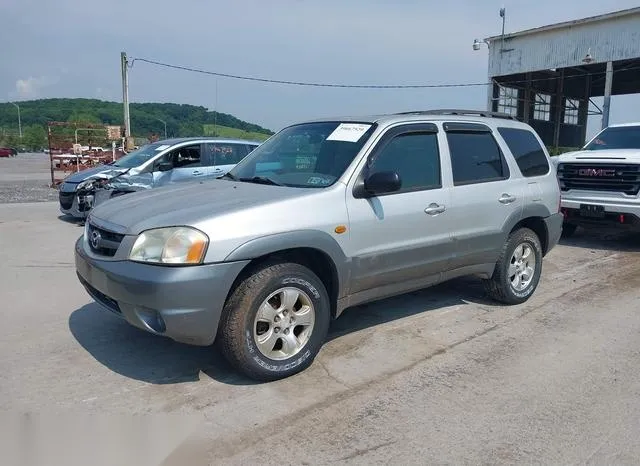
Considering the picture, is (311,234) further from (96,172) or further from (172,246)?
(96,172)

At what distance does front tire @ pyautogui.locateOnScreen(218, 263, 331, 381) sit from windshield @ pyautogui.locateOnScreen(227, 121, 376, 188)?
81cm

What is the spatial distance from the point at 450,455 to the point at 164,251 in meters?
2.05

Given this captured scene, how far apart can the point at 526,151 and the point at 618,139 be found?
16.2 feet

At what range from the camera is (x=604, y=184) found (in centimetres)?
862

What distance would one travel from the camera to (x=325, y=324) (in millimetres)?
3994

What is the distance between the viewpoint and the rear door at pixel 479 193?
16.2ft

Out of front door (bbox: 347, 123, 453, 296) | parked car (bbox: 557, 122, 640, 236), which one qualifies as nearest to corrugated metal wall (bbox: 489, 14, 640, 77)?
parked car (bbox: 557, 122, 640, 236)

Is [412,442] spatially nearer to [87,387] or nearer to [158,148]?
[87,387]

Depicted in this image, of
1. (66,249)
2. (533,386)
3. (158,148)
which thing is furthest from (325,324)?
(158,148)

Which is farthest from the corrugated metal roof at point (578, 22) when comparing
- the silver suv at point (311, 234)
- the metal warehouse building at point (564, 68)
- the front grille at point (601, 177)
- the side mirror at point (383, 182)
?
the side mirror at point (383, 182)

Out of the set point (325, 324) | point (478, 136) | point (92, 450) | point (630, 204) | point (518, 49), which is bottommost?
point (92, 450)

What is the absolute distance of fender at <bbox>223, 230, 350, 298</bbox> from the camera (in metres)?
3.53

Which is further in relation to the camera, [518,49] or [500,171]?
[518,49]

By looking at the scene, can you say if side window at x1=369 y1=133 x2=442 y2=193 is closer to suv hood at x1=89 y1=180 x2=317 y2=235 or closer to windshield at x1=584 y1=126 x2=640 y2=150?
suv hood at x1=89 y1=180 x2=317 y2=235
